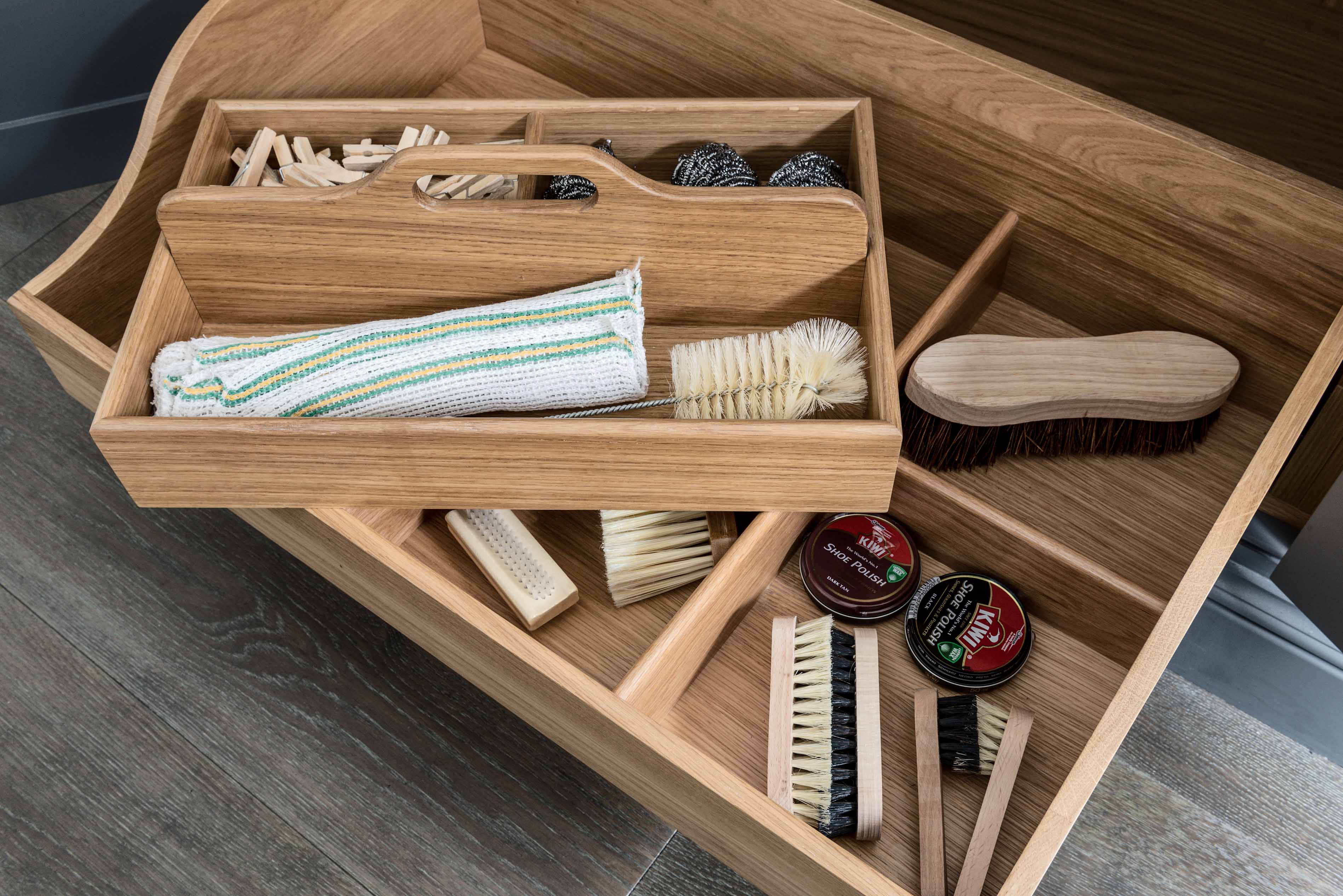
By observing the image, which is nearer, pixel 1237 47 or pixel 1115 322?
pixel 1237 47

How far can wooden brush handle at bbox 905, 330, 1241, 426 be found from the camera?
3.16 feet

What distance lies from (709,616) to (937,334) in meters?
0.36

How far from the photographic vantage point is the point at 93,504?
1.38 metres

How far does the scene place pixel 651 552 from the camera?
0.97 m

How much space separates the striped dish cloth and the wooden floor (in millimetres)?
431

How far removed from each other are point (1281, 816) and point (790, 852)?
0.75m

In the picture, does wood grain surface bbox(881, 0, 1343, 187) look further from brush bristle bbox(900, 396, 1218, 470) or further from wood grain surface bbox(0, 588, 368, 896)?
wood grain surface bbox(0, 588, 368, 896)

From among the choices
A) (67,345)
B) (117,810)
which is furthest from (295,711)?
(67,345)

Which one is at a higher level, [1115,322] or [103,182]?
[1115,322]

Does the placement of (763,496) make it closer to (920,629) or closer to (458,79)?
(920,629)

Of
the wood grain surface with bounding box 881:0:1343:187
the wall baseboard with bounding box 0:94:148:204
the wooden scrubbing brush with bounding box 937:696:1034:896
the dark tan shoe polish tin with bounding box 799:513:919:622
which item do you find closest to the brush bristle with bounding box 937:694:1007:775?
the wooden scrubbing brush with bounding box 937:696:1034:896

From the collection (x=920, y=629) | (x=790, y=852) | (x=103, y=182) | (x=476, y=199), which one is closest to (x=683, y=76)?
(x=476, y=199)

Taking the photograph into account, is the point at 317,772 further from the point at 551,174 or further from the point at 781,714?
the point at 551,174

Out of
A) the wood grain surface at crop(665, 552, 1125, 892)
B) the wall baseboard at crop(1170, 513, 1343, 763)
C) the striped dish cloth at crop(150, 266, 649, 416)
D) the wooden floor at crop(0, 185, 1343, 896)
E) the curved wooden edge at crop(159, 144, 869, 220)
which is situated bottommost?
the wooden floor at crop(0, 185, 1343, 896)
